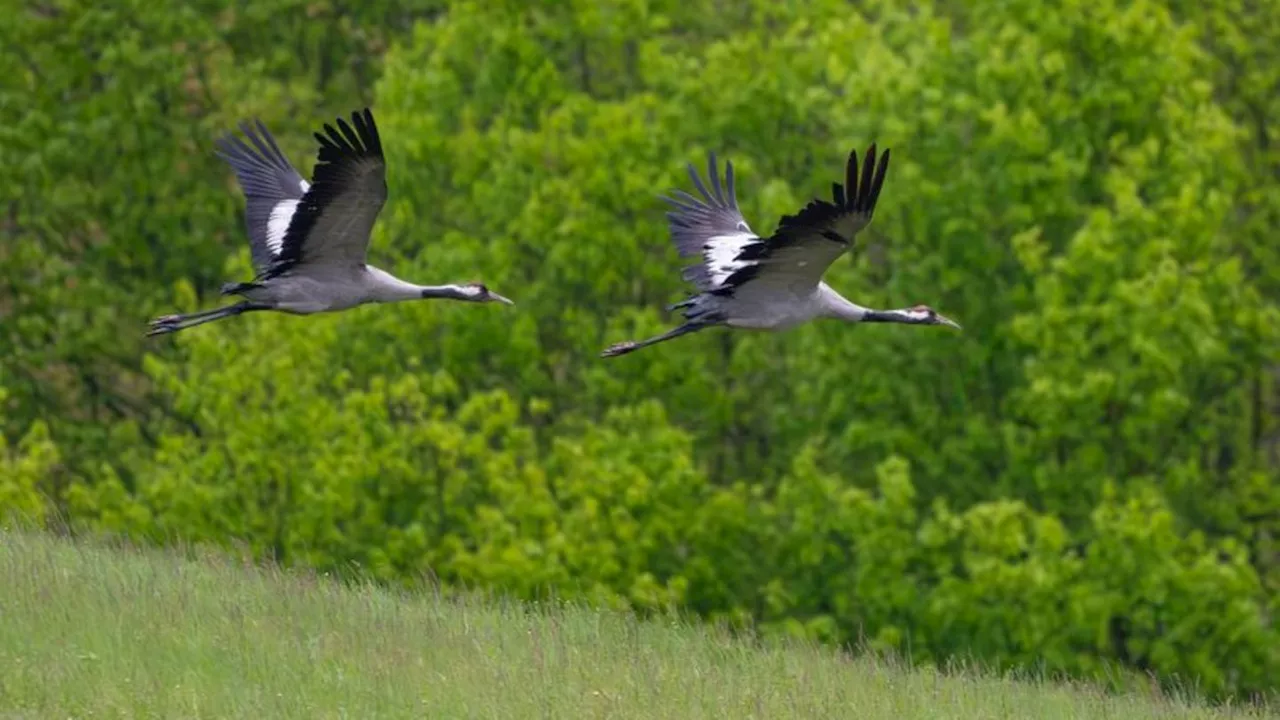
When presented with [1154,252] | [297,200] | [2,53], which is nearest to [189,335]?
[2,53]

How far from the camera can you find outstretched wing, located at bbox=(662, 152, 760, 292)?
1561 cm

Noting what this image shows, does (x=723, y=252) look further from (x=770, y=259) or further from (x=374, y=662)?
(x=374, y=662)

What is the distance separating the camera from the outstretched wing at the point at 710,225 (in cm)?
1561

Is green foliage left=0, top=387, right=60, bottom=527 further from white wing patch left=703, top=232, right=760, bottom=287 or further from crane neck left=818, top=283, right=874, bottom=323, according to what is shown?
crane neck left=818, top=283, right=874, bottom=323

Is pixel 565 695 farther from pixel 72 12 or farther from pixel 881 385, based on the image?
pixel 72 12

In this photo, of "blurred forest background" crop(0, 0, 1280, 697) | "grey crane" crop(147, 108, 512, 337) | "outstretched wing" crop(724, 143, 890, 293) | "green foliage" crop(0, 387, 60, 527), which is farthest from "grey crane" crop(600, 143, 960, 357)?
"green foliage" crop(0, 387, 60, 527)

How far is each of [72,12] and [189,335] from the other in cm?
497

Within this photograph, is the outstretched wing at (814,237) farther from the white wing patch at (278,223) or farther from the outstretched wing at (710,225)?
the white wing patch at (278,223)

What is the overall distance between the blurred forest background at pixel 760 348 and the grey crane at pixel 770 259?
281 inches

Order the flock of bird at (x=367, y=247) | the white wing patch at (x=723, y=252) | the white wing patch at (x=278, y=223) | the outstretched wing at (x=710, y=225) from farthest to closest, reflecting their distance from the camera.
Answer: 1. the outstretched wing at (x=710, y=225)
2. the white wing patch at (x=723, y=252)
3. the white wing patch at (x=278, y=223)
4. the flock of bird at (x=367, y=247)

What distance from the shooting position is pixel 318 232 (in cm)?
1376

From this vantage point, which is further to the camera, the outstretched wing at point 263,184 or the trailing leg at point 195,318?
the outstretched wing at point 263,184

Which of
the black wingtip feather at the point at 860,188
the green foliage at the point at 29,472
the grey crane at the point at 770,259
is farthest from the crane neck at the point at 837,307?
the green foliage at the point at 29,472

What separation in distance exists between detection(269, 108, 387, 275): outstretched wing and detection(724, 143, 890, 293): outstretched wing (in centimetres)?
211
